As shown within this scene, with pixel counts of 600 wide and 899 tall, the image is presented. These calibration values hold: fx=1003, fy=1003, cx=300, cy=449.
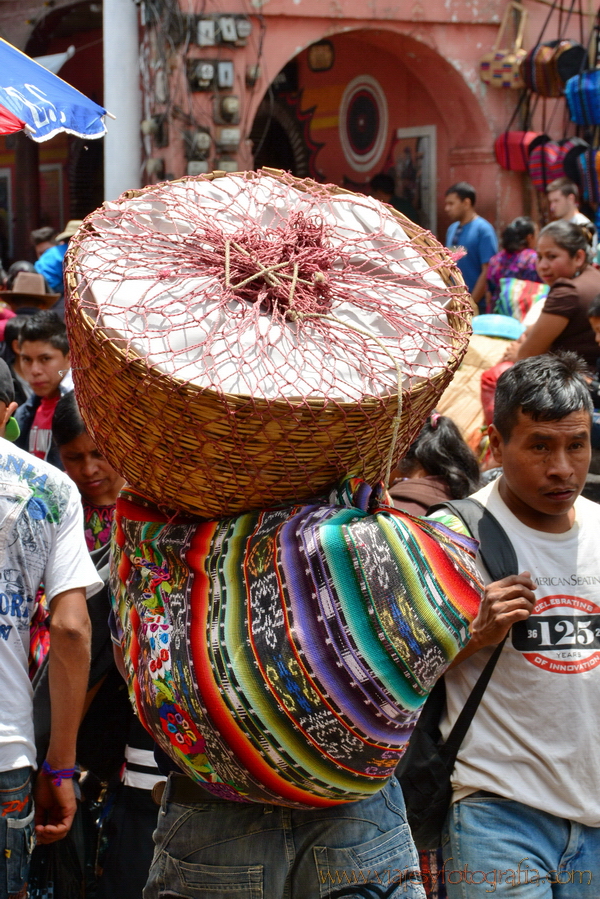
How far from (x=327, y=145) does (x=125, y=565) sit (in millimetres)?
10615

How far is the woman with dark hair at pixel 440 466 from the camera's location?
280cm

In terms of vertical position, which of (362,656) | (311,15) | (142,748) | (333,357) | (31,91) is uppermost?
(311,15)

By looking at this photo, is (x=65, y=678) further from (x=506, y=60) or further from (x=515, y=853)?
(x=506, y=60)

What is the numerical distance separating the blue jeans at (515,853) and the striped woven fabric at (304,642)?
56 cm

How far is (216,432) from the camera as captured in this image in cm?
141

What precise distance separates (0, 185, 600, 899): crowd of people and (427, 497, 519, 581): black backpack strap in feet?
0.07

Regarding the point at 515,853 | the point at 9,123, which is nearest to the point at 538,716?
the point at 515,853

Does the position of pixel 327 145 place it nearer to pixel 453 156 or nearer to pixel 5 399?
pixel 453 156

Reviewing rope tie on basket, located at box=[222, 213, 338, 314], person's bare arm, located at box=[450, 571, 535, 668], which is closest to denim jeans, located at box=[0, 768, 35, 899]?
person's bare arm, located at box=[450, 571, 535, 668]

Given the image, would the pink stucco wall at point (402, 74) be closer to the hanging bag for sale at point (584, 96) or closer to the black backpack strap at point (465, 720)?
the hanging bag for sale at point (584, 96)

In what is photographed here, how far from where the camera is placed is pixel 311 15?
9164 millimetres

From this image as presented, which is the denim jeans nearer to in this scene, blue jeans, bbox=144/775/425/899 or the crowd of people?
the crowd of people

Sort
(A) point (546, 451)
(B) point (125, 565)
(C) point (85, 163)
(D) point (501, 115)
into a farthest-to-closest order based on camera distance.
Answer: (C) point (85, 163) < (D) point (501, 115) < (A) point (546, 451) < (B) point (125, 565)

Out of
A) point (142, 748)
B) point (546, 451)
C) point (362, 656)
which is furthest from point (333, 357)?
point (142, 748)
